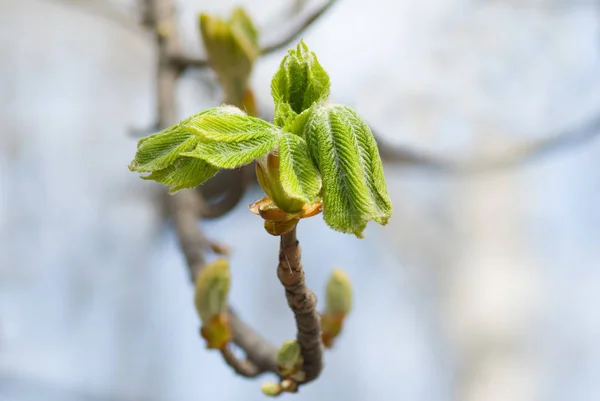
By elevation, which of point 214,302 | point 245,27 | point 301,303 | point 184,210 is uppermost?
point 245,27

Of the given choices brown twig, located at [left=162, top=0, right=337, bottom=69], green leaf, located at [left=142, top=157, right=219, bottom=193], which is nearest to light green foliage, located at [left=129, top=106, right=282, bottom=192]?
green leaf, located at [left=142, top=157, right=219, bottom=193]

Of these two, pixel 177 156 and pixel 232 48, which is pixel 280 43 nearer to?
pixel 232 48

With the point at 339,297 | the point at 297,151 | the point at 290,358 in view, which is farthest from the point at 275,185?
the point at 339,297

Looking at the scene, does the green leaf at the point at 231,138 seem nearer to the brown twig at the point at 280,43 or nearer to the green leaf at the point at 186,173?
the green leaf at the point at 186,173

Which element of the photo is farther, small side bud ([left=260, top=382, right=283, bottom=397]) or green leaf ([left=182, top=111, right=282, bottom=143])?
small side bud ([left=260, top=382, right=283, bottom=397])

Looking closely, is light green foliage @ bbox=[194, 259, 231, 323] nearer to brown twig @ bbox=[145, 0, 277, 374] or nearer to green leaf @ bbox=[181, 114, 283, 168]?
brown twig @ bbox=[145, 0, 277, 374]

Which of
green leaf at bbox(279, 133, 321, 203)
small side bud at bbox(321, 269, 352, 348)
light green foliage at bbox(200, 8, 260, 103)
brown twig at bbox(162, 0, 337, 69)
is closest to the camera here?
green leaf at bbox(279, 133, 321, 203)

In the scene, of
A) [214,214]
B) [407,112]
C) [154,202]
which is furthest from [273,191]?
[407,112]

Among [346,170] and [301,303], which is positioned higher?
[346,170]
